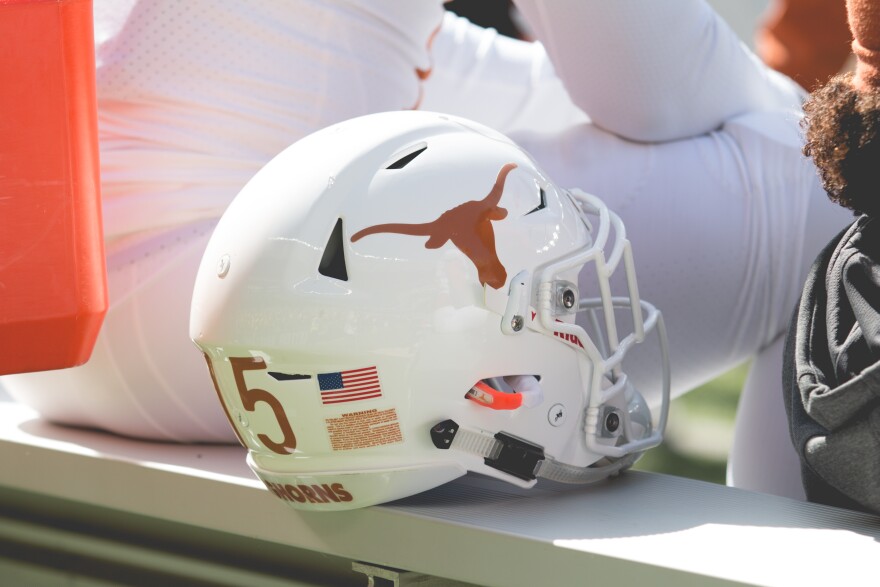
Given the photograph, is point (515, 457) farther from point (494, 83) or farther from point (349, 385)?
point (494, 83)

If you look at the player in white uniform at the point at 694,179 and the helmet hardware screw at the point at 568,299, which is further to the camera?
the player in white uniform at the point at 694,179

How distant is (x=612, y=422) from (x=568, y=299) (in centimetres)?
14

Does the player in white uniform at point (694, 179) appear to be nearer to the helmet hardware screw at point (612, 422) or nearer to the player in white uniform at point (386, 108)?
the player in white uniform at point (386, 108)

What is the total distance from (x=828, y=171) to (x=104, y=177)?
789 millimetres

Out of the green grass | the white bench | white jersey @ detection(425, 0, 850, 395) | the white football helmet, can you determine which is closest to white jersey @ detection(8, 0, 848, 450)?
white jersey @ detection(425, 0, 850, 395)

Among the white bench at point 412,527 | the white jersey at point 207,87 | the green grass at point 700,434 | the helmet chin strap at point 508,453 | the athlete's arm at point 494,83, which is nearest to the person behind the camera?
the white bench at point 412,527

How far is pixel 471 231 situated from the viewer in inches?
39.3

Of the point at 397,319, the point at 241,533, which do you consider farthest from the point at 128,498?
the point at 397,319

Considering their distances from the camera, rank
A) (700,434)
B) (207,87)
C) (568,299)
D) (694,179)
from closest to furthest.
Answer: (568,299)
(207,87)
(694,179)
(700,434)

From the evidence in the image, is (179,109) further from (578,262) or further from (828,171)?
(828,171)

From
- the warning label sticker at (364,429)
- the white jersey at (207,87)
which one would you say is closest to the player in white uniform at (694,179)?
the white jersey at (207,87)

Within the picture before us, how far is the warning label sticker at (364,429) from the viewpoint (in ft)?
3.22

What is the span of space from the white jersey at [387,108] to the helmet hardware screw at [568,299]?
320 mm

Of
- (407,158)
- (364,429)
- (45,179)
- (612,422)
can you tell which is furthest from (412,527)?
(45,179)
